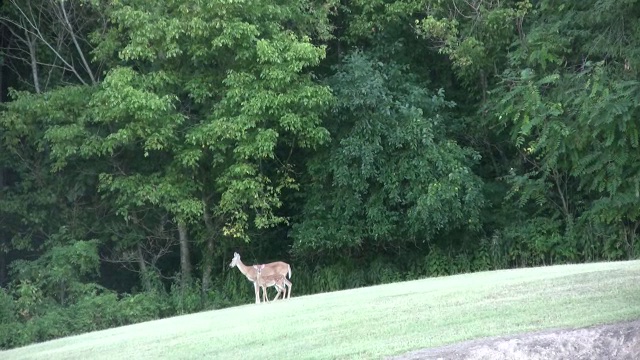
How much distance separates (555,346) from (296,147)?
15454mm

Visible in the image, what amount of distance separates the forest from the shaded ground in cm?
1119

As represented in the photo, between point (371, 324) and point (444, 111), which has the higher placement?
point (444, 111)

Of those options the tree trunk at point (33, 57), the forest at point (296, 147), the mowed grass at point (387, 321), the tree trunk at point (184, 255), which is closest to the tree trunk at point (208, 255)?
the forest at point (296, 147)

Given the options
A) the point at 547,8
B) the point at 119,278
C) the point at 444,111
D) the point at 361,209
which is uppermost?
the point at 547,8

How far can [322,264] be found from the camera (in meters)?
25.1

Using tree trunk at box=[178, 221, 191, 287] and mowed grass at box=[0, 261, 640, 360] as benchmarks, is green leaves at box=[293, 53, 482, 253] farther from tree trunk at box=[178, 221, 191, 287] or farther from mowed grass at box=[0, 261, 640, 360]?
mowed grass at box=[0, 261, 640, 360]

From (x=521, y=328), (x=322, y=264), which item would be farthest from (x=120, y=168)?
(x=521, y=328)

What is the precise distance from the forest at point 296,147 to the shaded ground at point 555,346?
441 inches

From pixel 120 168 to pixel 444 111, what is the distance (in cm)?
901

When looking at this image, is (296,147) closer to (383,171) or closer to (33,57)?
(383,171)

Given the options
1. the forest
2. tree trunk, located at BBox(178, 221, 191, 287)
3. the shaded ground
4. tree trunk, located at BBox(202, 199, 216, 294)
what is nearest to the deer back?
the forest

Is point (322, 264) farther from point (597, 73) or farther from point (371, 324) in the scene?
point (371, 324)

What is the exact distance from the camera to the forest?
21.7 m

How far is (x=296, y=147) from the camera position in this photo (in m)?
24.8
